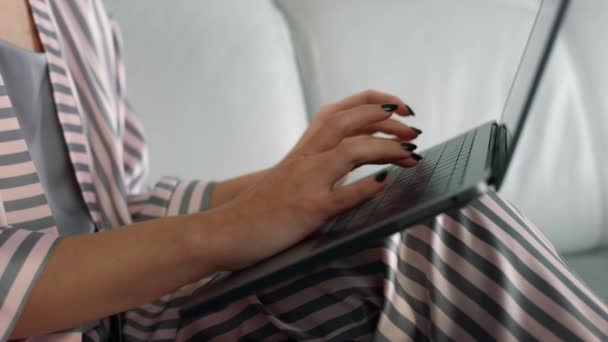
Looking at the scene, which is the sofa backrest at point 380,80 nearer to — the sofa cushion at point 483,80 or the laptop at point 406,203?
the sofa cushion at point 483,80

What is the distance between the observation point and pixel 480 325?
1.58 ft

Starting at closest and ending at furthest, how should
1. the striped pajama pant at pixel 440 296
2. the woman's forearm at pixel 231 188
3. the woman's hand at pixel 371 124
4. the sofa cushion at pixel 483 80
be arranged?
1. the striped pajama pant at pixel 440 296
2. the woman's hand at pixel 371 124
3. the woman's forearm at pixel 231 188
4. the sofa cushion at pixel 483 80

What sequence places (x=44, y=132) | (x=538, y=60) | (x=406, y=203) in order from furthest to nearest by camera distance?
(x=44, y=132)
(x=538, y=60)
(x=406, y=203)

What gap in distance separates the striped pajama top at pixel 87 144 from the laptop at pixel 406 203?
159 mm

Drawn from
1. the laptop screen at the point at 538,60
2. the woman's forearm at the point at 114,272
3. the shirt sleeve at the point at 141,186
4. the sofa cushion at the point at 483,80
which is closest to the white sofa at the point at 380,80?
the sofa cushion at the point at 483,80

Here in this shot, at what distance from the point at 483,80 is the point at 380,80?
0.49 feet

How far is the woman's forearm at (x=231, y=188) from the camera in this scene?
729 millimetres

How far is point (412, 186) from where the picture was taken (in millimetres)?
458

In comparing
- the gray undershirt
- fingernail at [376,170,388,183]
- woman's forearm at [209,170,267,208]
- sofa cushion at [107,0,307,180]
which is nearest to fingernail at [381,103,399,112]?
fingernail at [376,170,388,183]

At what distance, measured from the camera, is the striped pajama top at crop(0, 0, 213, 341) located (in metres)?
0.56

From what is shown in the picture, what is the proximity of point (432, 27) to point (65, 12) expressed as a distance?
53cm

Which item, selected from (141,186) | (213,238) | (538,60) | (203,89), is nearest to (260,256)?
(213,238)

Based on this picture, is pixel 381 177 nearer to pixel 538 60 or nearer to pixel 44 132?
pixel 538 60

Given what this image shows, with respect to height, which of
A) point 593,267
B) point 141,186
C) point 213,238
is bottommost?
point 593,267
